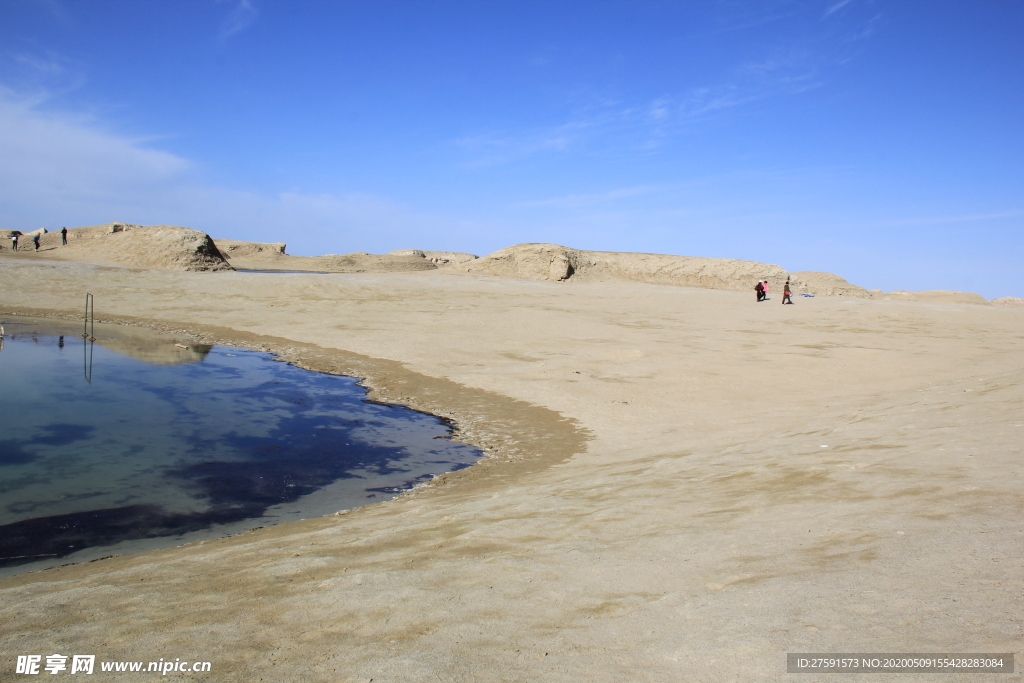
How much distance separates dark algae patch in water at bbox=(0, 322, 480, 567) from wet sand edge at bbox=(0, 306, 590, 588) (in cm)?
32

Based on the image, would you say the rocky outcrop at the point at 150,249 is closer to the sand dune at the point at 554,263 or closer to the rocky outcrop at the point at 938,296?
the sand dune at the point at 554,263

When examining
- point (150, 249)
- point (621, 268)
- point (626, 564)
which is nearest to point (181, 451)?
point (626, 564)

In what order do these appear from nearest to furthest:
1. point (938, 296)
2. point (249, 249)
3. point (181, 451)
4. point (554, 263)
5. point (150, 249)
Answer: point (181, 451) < point (150, 249) < point (554, 263) < point (938, 296) < point (249, 249)

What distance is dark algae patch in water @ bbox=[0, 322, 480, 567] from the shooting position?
4914 millimetres

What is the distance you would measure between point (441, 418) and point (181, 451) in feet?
10.7

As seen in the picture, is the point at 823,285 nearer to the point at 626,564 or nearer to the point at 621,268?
the point at 621,268

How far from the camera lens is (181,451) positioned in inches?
264

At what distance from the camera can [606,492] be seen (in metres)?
4.69

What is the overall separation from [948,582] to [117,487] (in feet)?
20.1

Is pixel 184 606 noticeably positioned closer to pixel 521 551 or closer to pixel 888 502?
pixel 521 551

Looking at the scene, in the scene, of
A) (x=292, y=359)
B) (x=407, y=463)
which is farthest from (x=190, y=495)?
(x=292, y=359)

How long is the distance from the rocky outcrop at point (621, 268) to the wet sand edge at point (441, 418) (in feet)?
56.8

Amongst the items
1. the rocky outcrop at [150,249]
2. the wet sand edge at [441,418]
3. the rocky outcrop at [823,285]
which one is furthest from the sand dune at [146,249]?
the rocky outcrop at [823,285]

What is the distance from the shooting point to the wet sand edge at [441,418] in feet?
13.3
